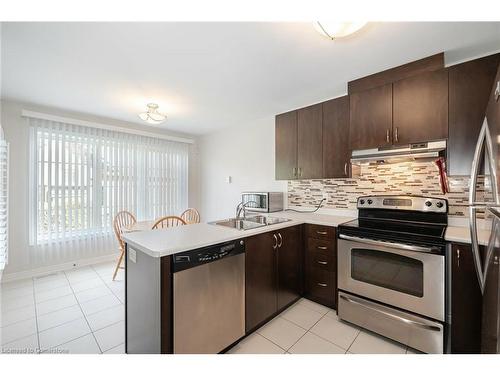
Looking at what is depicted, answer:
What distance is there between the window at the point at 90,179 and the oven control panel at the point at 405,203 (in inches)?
136

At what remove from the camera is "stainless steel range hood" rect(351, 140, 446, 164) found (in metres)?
1.72

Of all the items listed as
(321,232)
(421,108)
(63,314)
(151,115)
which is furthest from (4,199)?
(421,108)

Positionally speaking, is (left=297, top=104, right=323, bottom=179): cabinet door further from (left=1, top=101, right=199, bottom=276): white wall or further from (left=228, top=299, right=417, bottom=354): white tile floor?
(left=1, top=101, right=199, bottom=276): white wall

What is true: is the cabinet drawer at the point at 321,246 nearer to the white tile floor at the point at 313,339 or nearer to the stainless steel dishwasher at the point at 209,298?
the white tile floor at the point at 313,339

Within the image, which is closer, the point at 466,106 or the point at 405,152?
the point at 466,106

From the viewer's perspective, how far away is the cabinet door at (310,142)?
2.46 metres

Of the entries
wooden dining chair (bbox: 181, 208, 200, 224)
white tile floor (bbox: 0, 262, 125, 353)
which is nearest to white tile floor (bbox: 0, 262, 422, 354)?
white tile floor (bbox: 0, 262, 125, 353)

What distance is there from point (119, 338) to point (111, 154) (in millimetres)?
2753

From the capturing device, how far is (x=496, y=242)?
0.87 m

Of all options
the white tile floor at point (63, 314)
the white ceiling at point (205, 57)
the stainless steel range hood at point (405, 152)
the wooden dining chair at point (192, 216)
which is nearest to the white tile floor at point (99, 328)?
the white tile floor at point (63, 314)

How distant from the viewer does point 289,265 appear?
210cm

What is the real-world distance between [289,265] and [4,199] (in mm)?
3400

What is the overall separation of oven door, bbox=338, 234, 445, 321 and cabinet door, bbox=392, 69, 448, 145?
94 cm

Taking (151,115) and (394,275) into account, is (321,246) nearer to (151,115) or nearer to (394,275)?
(394,275)
